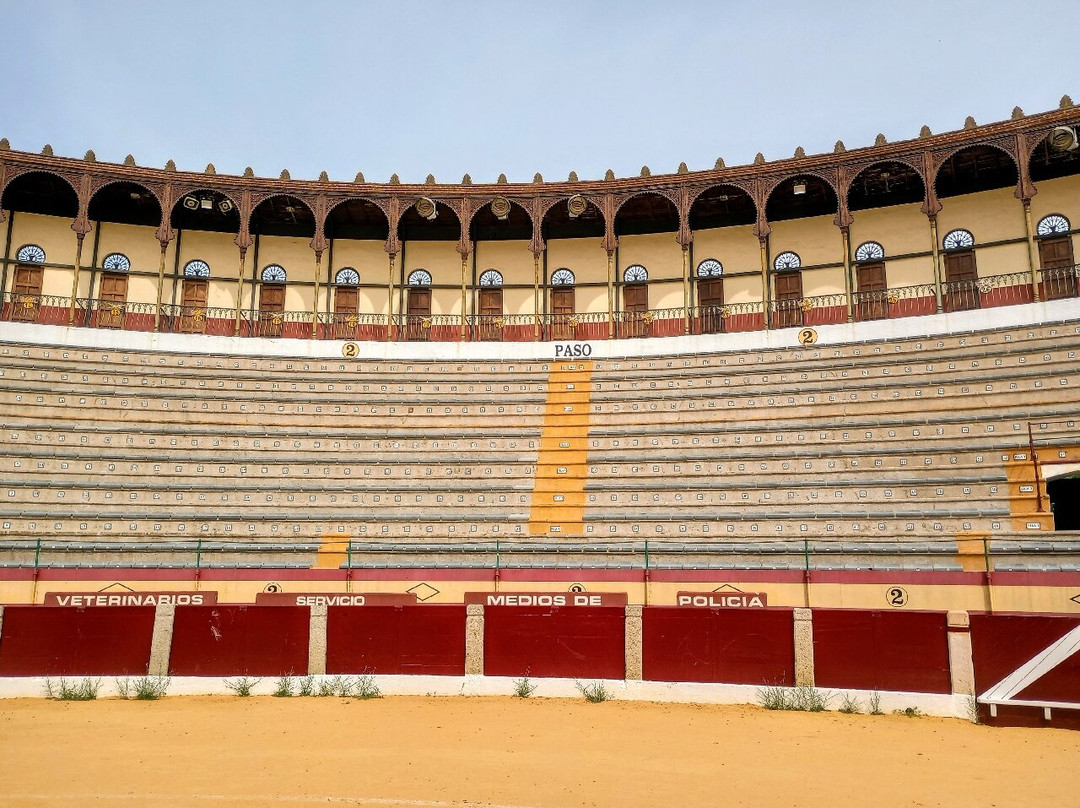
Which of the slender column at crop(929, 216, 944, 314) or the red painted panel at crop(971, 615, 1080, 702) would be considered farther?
the slender column at crop(929, 216, 944, 314)

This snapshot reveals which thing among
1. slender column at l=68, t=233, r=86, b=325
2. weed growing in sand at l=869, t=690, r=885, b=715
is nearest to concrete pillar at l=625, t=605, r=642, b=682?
weed growing in sand at l=869, t=690, r=885, b=715

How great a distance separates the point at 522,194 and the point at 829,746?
21.6 m

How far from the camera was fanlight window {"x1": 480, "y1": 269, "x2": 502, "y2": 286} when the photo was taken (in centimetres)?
3105

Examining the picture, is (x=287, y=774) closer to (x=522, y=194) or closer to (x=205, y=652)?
(x=205, y=652)

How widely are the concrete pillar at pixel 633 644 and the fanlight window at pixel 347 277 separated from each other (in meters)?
20.0

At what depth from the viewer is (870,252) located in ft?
92.6

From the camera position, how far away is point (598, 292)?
30.6 metres

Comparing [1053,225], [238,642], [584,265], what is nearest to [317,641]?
[238,642]

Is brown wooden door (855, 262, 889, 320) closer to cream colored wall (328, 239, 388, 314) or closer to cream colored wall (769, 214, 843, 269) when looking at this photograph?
cream colored wall (769, 214, 843, 269)

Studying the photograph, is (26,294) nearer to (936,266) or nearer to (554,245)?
(554,245)

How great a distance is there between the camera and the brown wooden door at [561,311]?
30.0 metres

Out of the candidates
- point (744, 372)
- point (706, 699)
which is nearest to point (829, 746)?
point (706, 699)

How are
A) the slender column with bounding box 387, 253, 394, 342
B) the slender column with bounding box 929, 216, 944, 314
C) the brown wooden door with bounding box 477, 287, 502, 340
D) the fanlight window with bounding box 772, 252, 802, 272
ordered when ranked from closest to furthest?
the slender column with bounding box 929, 216, 944, 314, the slender column with bounding box 387, 253, 394, 342, the fanlight window with bounding box 772, 252, 802, 272, the brown wooden door with bounding box 477, 287, 502, 340

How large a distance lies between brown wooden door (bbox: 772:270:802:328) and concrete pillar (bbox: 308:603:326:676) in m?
18.5
